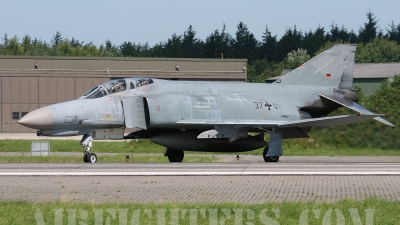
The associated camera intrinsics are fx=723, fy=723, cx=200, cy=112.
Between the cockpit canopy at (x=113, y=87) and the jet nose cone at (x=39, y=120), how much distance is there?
1.66 meters

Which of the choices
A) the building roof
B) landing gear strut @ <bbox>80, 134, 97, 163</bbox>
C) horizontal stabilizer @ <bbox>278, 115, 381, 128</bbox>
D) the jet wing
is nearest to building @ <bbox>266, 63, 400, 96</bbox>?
the building roof

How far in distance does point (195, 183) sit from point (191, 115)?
8.37 m

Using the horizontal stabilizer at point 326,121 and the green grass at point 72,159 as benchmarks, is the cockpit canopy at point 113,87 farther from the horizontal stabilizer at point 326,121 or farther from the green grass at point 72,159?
the horizontal stabilizer at point 326,121

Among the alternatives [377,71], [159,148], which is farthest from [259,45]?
[159,148]

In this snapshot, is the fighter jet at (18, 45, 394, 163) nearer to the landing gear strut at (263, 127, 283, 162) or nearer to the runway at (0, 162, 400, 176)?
the landing gear strut at (263, 127, 283, 162)

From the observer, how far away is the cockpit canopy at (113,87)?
22156 millimetres

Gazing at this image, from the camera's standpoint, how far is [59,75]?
53.0m

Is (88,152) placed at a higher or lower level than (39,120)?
lower

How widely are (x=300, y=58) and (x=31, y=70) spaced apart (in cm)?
6458

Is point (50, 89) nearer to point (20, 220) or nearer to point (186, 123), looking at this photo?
point (186, 123)

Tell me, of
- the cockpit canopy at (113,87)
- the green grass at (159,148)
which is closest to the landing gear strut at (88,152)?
the cockpit canopy at (113,87)

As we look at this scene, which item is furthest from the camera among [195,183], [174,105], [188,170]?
[174,105]

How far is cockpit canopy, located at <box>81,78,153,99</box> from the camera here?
22.2 metres

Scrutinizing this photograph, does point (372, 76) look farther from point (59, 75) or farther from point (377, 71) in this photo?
point (59, 75)
